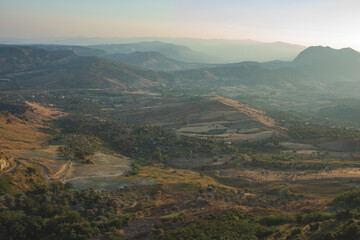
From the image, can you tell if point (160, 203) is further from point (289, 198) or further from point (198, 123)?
point (198, 123)

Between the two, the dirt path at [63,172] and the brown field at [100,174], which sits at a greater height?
the dirt path at [63,172]

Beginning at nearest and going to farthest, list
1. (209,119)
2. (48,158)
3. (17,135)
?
(48,158) < (17,135) < (209,119)

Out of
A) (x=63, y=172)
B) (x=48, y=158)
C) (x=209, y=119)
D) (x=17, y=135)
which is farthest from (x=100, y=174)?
(x=209, y=119)

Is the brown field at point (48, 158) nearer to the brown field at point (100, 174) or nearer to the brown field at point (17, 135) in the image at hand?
the brown field at point (100, 174)

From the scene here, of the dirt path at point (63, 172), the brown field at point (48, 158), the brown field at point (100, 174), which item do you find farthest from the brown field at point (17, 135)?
the brown field at point (100, 174)

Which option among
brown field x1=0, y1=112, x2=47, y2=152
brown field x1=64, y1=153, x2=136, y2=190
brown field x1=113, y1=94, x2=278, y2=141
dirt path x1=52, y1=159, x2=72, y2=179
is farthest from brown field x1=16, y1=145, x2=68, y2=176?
brown field x1=113, y1=94, x2=278, y2=141

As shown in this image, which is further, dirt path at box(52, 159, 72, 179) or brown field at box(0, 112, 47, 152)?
brown field at box(0, 112, 47, 152)

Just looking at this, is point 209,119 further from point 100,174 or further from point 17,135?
point 100,174

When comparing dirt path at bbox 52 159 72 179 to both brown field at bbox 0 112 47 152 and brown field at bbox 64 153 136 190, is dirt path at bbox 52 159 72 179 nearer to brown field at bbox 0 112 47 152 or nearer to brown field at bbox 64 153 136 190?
brown field at bbox 64 153 136 190

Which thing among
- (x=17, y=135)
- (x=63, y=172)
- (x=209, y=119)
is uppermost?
(x=17, y=135)

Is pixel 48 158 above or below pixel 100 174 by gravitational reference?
above

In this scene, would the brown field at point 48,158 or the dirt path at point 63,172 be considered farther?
the brown field at point 48,158
